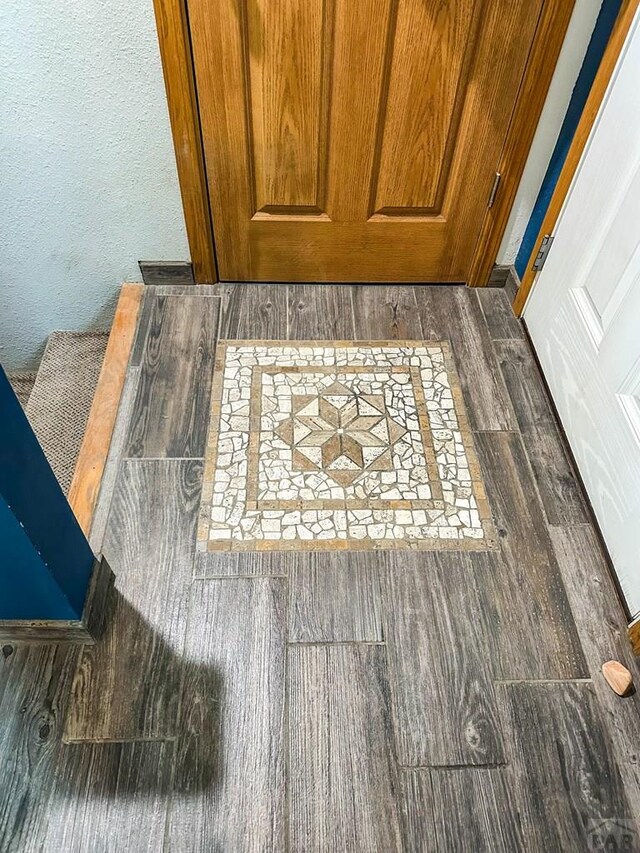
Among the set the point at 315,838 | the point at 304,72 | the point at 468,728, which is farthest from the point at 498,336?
the point at 315,838

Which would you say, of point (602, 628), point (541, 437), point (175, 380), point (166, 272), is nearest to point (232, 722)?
point (602, 628)

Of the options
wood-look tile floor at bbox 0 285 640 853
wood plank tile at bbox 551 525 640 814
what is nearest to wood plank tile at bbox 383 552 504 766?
wood-look tile floor at bbox 0 285 640 853

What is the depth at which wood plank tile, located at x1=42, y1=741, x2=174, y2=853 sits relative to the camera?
1.05 metres

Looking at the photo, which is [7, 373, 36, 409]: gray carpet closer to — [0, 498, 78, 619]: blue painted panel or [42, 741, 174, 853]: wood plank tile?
[0, 498, 78, 619]: blue painted panel

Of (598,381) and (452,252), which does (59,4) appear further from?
(598,381)

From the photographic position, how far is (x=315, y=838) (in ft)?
3.47

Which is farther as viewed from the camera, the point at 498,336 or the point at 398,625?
the point at 498,336

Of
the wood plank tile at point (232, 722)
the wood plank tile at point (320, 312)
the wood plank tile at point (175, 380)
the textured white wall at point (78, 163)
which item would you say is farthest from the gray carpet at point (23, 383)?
the wood plank tile at point (232, 722)

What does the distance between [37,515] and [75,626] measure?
31 centimetres

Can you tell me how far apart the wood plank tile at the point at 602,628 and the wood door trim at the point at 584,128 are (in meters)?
0.78

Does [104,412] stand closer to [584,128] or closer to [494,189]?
[494,189]

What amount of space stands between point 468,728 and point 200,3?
1636 mm

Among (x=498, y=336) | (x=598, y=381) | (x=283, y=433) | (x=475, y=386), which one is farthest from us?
(x=498, y=336)

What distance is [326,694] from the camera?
120cm
